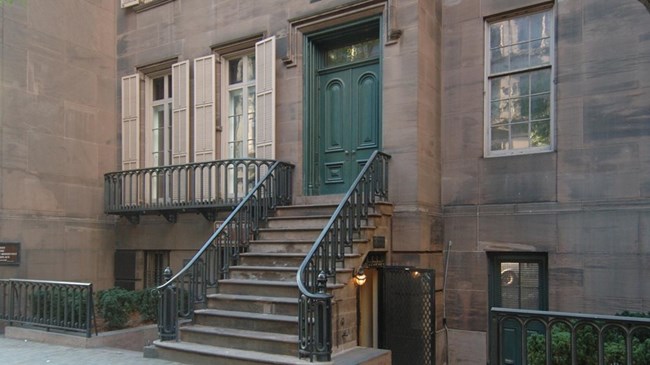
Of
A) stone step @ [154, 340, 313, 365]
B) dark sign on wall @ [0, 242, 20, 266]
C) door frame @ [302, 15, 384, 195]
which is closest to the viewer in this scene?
stone step @ [154, 340, 313, 365]

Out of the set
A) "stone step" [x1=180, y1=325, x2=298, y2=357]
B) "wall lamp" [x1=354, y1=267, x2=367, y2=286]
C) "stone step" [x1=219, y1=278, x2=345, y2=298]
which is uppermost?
"wall lamp" [x1=354, y1=267, x2=367, y2=286]

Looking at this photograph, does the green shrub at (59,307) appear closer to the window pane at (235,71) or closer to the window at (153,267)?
the window at (153,267)

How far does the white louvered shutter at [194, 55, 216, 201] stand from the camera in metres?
11.4

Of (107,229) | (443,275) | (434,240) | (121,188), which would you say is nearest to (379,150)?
(434,240)

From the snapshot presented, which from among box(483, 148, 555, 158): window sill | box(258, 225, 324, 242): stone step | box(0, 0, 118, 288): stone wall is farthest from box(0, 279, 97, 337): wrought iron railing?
box(483, 148, 555, 158): window sill

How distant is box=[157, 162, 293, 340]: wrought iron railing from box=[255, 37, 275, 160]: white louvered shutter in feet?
2.37

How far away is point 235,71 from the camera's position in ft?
38.7

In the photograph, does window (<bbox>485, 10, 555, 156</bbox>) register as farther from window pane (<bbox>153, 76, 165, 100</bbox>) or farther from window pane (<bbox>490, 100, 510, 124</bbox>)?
window pane (<bbox>153, 76, 165, 100</bbox>)

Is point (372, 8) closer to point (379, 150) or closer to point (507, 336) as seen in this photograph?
point (379, 150)

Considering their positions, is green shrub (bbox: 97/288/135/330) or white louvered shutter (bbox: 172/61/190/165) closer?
green shrub (bbox: 97/288/135/330)

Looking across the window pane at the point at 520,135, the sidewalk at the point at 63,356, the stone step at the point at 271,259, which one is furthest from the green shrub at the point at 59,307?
the window pane at the point at 520,135

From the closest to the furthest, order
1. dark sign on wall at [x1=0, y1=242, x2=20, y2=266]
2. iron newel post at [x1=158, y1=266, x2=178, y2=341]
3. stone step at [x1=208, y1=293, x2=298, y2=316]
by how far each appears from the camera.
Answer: stone step at [x1=208, y1=293, x2=298, y2=316], iron newel post at [x1=158, y1=266, x2=178, y2=341], dark sign on wall at [x1=0, y1=242, x2=20, y2=266]

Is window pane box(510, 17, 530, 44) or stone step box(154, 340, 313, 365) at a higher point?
window pane box(510, 17, 530, 44)

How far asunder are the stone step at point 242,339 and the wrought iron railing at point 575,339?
2453 mm
